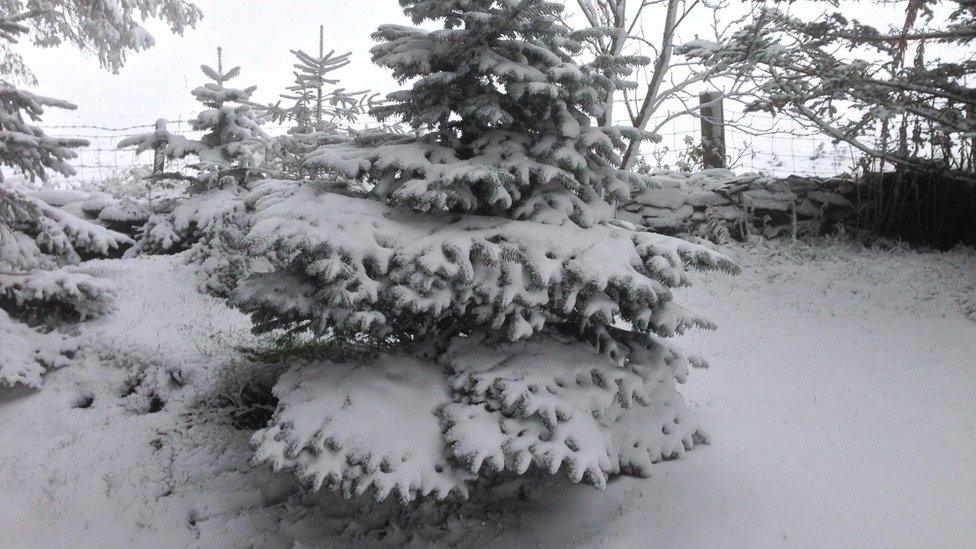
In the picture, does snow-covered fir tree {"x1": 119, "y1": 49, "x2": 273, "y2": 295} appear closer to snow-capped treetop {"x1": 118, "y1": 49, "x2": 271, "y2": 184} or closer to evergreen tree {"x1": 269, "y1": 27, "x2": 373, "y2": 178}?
snow-capped treetop {"x1": 118, "y1": 49, "x2": 271, "y2": 184}

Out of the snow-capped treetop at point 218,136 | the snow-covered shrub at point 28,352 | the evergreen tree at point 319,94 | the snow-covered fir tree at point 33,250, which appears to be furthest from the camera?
the evergreen tree at point 319,94

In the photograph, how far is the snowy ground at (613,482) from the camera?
3.17 meters

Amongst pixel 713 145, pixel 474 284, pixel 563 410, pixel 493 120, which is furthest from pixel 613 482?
pixel 713 145

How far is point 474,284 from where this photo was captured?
9.36 ft

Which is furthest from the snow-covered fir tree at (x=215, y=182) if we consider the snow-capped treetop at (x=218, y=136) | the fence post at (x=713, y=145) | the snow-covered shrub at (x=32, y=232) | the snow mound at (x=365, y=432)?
the fence post at (x=713, y=145)

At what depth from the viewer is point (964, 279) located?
603 cm

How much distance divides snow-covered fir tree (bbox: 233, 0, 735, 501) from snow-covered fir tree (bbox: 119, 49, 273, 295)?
299 centimetres

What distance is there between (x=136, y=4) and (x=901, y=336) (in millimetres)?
9141

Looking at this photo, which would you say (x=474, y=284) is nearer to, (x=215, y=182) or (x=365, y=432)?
(x=365, y=432)

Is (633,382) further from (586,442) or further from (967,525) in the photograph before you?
(967,525)

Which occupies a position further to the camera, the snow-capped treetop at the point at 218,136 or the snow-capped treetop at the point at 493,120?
the snow-capped treetop at the point at 218,136

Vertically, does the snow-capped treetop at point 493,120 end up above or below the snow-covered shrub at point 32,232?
above

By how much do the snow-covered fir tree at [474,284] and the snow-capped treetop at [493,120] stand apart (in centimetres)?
1

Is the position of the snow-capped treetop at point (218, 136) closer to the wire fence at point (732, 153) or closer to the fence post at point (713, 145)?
the wire fence at point (732, 153)
